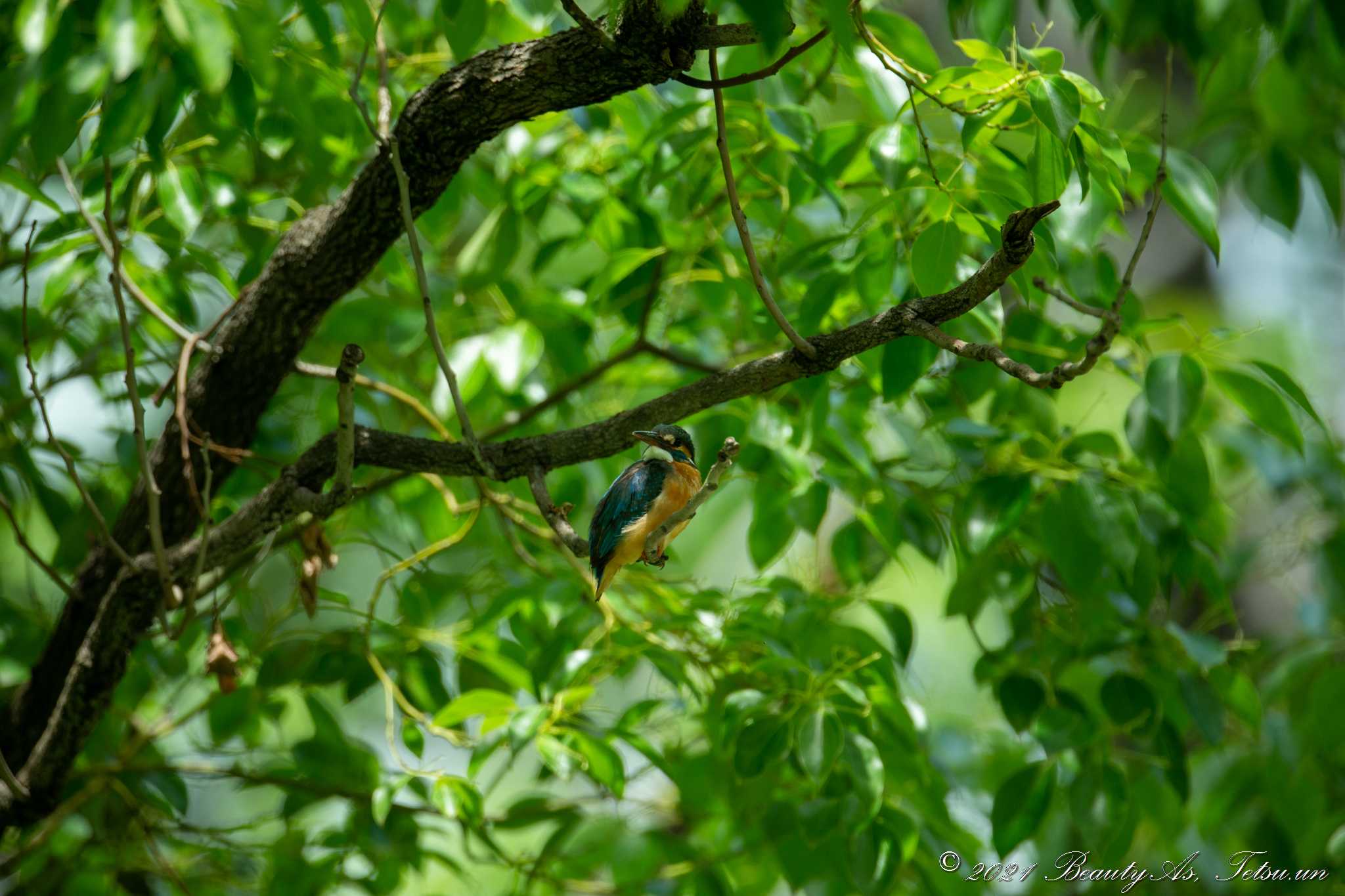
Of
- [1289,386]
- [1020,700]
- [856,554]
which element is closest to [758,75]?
[1289,386]

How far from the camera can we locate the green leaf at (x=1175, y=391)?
2.29 metres

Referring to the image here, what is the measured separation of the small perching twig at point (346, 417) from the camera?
6.29 ft

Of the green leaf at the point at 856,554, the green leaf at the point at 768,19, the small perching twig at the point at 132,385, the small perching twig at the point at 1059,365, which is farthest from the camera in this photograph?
the green leaf at the point at 856,554

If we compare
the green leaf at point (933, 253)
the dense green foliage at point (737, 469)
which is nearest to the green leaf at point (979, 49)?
the dense green foliage at point (737, 469)

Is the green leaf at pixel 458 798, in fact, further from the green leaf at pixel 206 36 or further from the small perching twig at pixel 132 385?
the green leaf at pixel 206 36

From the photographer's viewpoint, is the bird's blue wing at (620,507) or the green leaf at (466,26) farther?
the green leaf at (466,26)

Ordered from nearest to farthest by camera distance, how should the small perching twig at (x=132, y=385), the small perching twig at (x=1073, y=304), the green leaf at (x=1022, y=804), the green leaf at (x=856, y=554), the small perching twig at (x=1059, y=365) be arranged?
the small perching twig at (x=1059, y=365) → the small perching twig at (x=1073, y=304) → the small perching twig at (x=132, y=385) → the green leaf at (x=1022, y=804) → the green leaf at (x=856, y=554)

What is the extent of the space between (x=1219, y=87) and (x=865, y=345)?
6.10ft

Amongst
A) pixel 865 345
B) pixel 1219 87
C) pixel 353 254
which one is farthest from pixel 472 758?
pixel 1219 87

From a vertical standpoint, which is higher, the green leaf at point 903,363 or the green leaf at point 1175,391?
the green leaf at point 903,363

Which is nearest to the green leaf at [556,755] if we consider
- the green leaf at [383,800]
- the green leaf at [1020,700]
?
the green leaf at [383,800]

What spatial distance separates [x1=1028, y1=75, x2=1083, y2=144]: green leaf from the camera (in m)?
1.82

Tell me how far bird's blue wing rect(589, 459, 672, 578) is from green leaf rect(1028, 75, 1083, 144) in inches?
33.7

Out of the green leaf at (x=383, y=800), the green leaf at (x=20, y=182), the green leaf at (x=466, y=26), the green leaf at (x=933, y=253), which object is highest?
the green leaf at (x=20, y=182)
